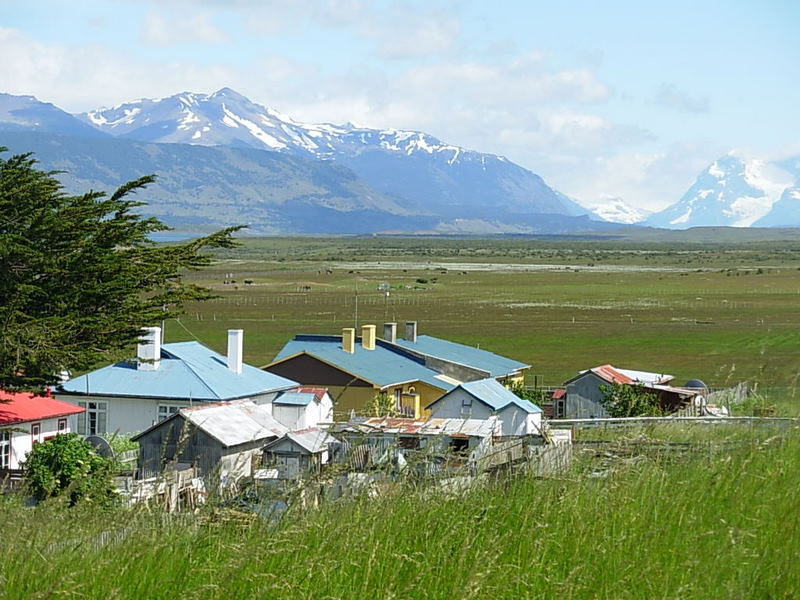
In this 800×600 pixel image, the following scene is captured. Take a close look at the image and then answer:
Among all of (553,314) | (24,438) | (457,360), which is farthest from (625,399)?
(553,314)

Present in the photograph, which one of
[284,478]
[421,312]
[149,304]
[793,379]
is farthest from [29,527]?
[421,312]

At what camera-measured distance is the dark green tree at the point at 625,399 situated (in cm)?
3350

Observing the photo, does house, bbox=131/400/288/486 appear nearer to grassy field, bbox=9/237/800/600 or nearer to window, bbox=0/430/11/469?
window, bbox=0/430/11/469

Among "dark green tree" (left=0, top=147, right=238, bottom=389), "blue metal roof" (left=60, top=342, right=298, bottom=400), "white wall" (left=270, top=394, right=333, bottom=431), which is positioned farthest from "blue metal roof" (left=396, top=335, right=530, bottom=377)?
"dark green tree" (left=0, top=147, right=238, bottom=389)

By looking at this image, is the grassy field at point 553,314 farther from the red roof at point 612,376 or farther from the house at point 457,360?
the red roof at point 612,376

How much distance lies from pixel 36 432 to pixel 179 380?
7.38 metres

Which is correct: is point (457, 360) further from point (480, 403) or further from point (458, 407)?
point (480, 403)

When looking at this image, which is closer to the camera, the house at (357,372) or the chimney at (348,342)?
the house at (357,372)

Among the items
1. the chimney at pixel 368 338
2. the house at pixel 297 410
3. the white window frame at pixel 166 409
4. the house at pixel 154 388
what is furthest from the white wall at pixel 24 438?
the chimney at pixel 368 338

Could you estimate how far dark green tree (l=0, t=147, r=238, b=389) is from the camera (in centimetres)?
2023

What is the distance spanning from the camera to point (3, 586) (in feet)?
13.0

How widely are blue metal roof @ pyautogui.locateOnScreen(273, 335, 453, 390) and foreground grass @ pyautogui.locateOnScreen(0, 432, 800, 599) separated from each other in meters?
40.9

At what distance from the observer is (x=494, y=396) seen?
3944 cm

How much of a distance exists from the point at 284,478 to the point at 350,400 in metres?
41.1
